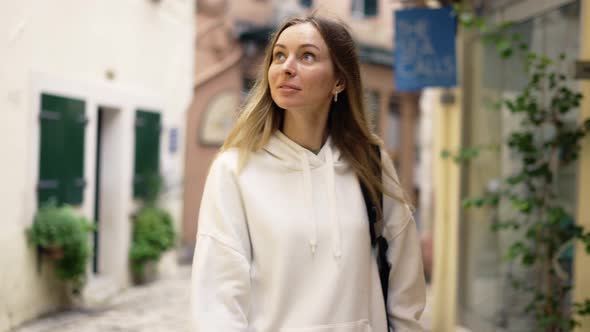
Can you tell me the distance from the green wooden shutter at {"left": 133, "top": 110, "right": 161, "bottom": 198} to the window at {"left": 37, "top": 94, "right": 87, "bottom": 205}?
1701mm

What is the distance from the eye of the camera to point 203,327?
6.69ft

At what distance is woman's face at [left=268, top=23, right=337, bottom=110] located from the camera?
2.21 meters

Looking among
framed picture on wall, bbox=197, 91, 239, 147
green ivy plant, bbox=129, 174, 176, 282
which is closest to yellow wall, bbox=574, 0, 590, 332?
green ivy plant, bbox=129, 174, 176, 282

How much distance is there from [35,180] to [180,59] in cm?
430

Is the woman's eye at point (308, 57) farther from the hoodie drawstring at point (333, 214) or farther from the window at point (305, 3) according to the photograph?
the window at point (305, 3)

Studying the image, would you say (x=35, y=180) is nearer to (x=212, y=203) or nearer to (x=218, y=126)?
(x=212, y=203)

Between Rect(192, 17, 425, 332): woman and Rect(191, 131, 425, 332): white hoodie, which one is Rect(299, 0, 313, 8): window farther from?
Rect(191, 131, 425, 332): white hoodie

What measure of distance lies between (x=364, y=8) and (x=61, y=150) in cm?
1163

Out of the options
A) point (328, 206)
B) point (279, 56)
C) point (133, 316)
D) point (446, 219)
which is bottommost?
point (133, 316)

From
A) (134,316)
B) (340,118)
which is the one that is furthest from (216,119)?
(340,118)

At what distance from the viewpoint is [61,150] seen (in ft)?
24.7

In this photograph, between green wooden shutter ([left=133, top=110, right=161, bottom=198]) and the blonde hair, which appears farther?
green wooden shutter ([left=133, top=110, right=161, bottom=198])

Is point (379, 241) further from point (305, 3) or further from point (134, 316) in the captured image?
point (305, 3)

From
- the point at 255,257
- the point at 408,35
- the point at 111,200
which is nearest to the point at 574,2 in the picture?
the point at 408,35
